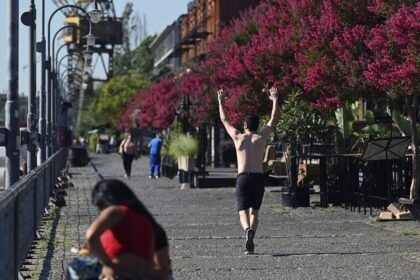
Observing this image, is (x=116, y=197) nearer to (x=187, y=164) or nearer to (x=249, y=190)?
(x=249, y=190)

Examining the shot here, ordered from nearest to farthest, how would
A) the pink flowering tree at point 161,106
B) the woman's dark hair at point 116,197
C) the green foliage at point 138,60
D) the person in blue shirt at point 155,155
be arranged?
the woman's dark hair at point 116,197 → the person in blue shirt at point 155,155 → the pink flowering tree at point 161,106 → the green foliage at point 138,60

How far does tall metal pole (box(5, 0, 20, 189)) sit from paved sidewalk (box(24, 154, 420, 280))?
110 centimetres

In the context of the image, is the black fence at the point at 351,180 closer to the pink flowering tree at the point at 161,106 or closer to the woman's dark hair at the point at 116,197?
the woman's dark hair at the point at 116,197

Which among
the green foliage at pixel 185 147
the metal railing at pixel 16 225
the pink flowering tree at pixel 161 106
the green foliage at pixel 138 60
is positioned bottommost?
the metal railing at pixel 16 225

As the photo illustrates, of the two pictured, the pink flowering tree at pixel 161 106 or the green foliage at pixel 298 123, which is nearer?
the green foliage at pixel 298 123

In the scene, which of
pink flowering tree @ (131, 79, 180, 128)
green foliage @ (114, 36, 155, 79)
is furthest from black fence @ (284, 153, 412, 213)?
green foliage @ (114, 36, 155, 79)

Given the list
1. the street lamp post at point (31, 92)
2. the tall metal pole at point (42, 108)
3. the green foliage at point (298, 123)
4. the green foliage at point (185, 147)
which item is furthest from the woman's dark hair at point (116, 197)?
the green foliage at point (185, 147)

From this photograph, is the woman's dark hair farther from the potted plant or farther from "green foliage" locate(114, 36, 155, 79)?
"green foliage" locate(114, 36, 155, 79)

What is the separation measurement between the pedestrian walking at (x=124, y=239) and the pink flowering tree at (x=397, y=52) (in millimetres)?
10467

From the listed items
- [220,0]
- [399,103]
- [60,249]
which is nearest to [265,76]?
[399,103]

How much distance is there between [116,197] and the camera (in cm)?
680

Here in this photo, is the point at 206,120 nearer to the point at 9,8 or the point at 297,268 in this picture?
the point at 9,8

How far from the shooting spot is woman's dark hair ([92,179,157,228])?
6781mm

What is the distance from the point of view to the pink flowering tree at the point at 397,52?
16.8 m
